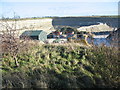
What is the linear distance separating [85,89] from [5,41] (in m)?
3.40

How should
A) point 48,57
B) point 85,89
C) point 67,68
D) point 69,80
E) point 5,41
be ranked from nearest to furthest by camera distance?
point 85,89
point 69,80
point 67,68
point 5,41
point 48,57

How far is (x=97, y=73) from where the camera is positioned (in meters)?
4.24

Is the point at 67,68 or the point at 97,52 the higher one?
the point at 97,52

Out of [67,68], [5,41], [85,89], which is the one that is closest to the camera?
[85,89]

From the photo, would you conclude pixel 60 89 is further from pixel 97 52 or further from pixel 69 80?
pixel 97 52

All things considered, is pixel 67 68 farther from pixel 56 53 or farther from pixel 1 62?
pixel 1 62

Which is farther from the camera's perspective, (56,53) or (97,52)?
(56,53)

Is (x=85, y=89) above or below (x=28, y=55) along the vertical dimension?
below

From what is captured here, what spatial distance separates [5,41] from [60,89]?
2.92 meters

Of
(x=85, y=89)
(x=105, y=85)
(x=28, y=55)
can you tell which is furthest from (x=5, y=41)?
(x=105, y=85)

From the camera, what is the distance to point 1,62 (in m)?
5.33

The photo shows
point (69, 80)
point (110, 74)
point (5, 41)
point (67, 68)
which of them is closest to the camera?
point (69, 80)

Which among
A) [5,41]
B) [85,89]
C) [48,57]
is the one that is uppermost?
[5,41]

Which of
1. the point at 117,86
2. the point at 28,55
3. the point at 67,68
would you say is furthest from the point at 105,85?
the point at 28,55
